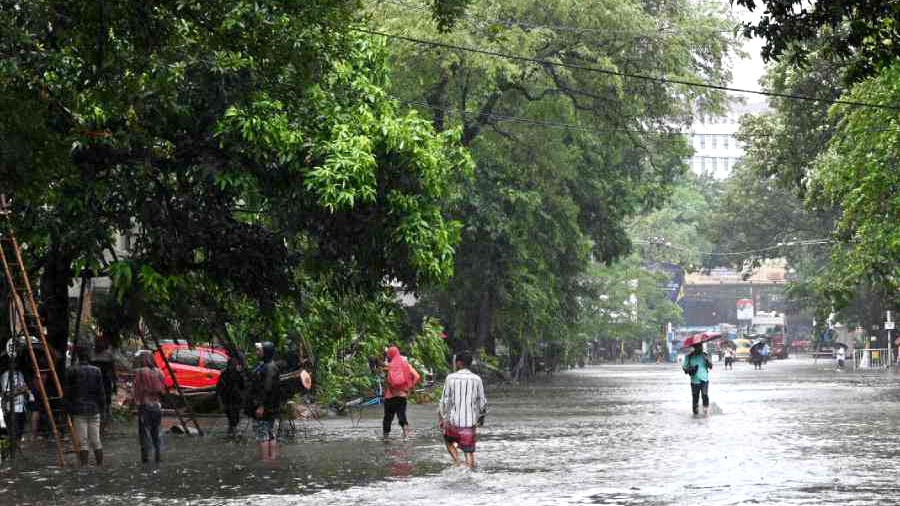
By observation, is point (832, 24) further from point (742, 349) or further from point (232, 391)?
point (742, 349)

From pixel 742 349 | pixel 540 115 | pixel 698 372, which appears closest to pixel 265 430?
pixel 698 372

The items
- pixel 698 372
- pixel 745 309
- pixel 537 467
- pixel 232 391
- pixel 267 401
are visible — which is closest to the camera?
pixel 537 467

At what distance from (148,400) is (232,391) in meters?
Result: 5.26

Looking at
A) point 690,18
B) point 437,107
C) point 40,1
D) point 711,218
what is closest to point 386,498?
point 40,1

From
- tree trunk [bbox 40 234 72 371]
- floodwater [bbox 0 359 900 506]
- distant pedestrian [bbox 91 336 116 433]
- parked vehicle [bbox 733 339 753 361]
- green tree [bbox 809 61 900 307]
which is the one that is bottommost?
floodwater [bbox 0 359 900 506]

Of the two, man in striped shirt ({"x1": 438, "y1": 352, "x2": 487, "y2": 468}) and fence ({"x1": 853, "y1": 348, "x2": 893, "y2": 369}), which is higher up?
fence ({"x1": 853, "y1": 348, "x2": 893, "y2": 369})

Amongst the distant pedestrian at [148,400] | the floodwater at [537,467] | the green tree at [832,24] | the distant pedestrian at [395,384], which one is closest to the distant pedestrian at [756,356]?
the floodwater at [537,467]

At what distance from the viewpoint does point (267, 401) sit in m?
19.0

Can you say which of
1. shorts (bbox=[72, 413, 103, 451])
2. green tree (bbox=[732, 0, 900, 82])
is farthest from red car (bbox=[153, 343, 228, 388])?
green tree (bbox=[732, 0, 900, 82])

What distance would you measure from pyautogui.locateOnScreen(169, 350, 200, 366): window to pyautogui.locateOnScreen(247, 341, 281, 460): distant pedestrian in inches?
582

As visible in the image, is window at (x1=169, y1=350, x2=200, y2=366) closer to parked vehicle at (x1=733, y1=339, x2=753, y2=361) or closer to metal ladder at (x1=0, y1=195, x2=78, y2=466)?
metal ladder at (x1=0, y1=195, x2=78, y2=466)

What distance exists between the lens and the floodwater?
1445cm

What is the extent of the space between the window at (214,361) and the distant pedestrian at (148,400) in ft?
48.9

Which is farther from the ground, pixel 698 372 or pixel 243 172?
pixel 243 172
